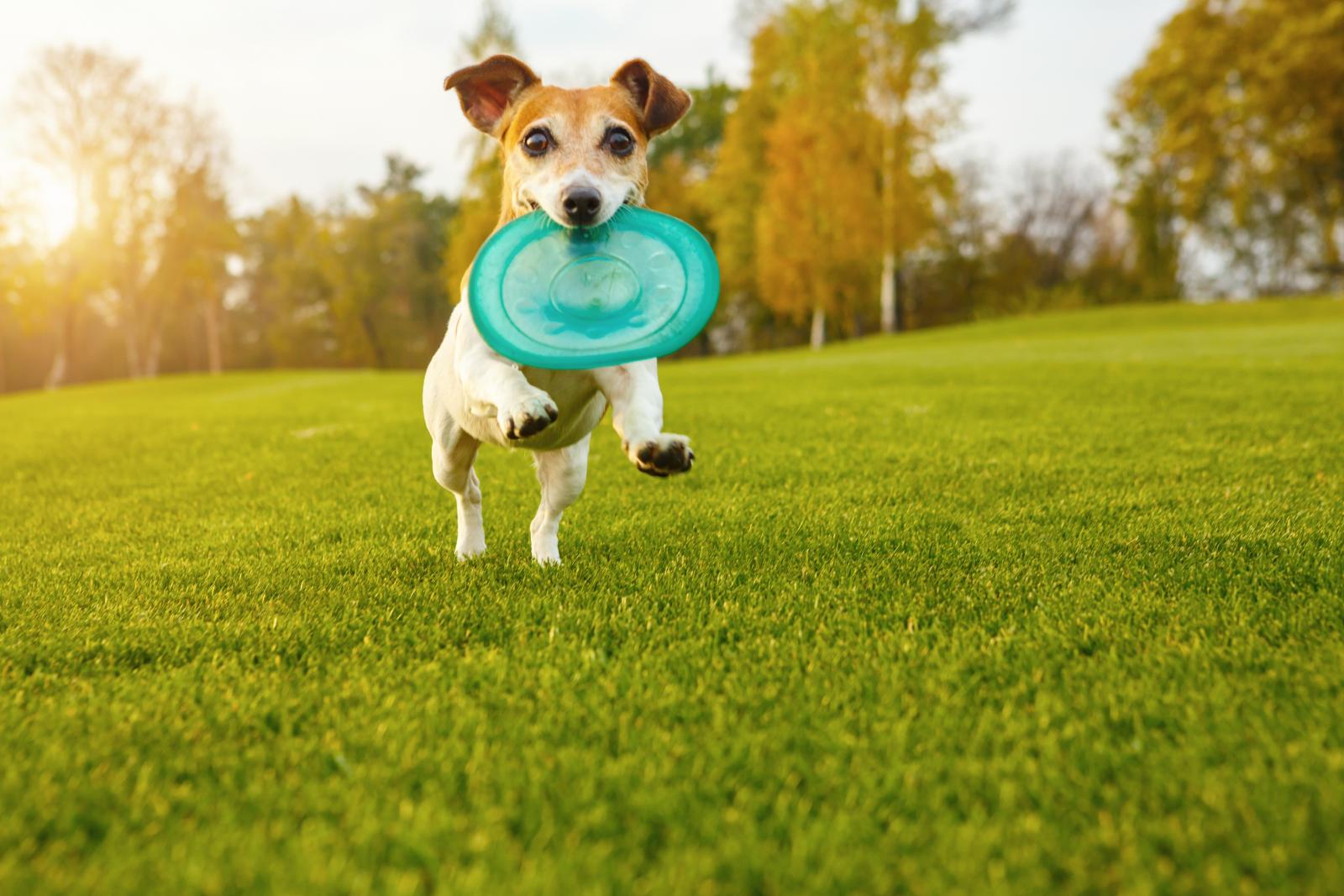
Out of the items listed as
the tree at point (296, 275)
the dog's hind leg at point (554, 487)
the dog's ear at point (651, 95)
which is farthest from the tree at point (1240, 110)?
the tree at point (296, 275)

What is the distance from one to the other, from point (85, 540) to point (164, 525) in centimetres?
44

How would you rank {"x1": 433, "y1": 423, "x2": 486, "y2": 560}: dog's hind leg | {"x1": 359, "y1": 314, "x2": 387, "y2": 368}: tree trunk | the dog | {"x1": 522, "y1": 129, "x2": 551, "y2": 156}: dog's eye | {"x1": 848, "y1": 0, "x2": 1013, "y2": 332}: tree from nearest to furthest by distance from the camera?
the dog
{"x1": 522, "y1": 129, "x2": 551, "y2": 156}: dog's eye
{"x1": 433, "y1": 423, "x2": 486, "y2": 560}: dog's hind leg
{"x1": 848, "y1": 0, "x2": 1013, "y2": 332}: tree
{"x1": 359, "y1": 314, "x2": 387, "y2": 368}: tree trunk

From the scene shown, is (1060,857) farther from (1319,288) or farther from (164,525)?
(1319,288)

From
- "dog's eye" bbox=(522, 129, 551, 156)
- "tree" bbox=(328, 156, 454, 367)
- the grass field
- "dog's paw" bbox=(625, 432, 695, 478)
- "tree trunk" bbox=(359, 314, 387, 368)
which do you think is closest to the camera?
the grass field

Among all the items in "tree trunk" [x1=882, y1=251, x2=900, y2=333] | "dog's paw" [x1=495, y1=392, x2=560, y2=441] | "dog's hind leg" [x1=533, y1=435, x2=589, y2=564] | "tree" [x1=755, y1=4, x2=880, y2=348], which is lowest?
"dog's hind leg" [x1=533, y1=435, x2=589, y2=564]

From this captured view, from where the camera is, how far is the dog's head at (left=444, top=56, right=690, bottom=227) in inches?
129

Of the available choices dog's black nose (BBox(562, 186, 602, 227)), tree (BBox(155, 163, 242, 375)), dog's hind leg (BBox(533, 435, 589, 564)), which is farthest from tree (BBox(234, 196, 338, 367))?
dog's black nose (BBox(562, 186, 602, 227))

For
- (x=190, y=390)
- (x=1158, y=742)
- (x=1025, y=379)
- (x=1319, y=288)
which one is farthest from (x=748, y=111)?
(x=1158, y=742)

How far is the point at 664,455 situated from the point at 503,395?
632 millimetres

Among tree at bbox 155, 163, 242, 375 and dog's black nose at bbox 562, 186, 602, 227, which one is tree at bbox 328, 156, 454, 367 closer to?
tree at bbox 155, 163, 242, 375

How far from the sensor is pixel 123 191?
33625 millimetres

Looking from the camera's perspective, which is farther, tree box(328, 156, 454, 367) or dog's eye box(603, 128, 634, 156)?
tree box(328, 156, 454, 367)

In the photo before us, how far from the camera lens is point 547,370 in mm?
3447

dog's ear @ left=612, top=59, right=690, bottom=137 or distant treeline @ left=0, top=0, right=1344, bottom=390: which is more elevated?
distant treeline @ left=0, top=0, right=1344, bottom=390
